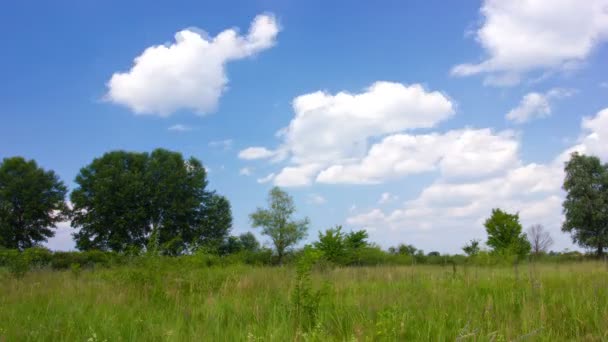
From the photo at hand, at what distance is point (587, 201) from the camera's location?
44.1 meters

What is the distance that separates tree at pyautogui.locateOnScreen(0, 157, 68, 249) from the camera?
41438 millimetres

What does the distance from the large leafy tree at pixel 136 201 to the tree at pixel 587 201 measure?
39273mm

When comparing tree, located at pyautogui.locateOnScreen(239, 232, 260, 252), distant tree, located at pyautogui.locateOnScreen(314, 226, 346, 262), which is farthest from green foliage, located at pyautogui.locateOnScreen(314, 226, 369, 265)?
tree, located at pyautogui.locateOnScreen(239, 232, 260, 252)

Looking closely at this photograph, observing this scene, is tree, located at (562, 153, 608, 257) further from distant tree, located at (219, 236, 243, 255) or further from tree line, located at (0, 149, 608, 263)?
distant tree, located at (219, 236, 243, 255)

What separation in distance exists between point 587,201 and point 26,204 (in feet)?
193

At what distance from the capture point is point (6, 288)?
8992mm

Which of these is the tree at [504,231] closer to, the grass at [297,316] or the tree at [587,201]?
the tree at [587,201]

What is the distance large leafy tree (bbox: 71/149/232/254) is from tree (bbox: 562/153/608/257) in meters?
39.3

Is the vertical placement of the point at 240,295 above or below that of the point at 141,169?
below

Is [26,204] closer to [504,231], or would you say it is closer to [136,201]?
[136,201]

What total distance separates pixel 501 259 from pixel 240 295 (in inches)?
739

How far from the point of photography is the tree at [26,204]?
41.4 meters

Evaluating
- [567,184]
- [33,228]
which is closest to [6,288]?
[33,228]

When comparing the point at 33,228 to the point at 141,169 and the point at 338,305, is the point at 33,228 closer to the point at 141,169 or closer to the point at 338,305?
the point at 141,169
